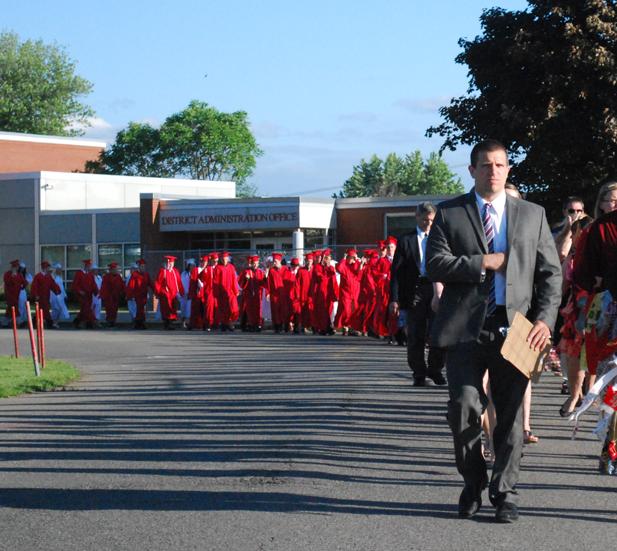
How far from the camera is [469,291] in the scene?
21.5 feet

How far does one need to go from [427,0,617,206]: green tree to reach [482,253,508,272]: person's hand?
22.9 metres

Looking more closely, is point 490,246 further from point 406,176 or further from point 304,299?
point 406,176

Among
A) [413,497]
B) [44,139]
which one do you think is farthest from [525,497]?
[44,139]

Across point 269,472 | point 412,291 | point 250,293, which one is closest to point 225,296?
point 250,293

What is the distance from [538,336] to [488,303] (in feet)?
1.06

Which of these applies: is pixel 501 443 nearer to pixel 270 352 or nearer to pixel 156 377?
pixel 156 377

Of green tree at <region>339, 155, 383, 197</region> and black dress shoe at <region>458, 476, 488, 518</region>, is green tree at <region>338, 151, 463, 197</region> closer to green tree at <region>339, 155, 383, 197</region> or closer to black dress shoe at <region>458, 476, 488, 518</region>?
green tree at <region>339, 155, 383, 197</region>

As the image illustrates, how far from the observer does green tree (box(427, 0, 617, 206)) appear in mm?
28859

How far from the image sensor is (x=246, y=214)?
45.7 metres

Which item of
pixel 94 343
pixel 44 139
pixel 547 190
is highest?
pixel 44 139

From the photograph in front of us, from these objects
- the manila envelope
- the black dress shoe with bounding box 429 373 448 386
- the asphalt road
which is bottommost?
the asphalt road

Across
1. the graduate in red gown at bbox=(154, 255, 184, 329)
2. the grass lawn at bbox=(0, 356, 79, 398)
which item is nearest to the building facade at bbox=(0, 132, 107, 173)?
the graduate in red gown at bbox=(154, 255, 184, 329)

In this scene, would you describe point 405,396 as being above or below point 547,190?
below

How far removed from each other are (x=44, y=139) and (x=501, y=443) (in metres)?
73.6
